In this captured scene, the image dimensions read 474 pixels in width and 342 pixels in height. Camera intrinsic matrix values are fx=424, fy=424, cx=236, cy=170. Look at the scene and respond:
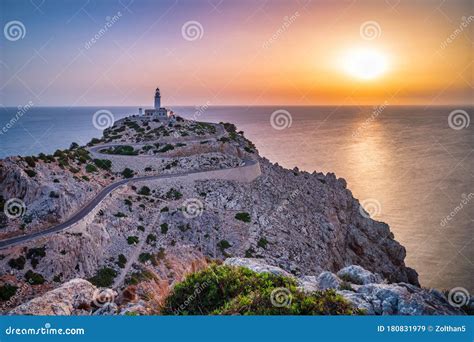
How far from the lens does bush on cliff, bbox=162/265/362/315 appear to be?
29.0 ft

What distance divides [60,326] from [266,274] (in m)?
5.01

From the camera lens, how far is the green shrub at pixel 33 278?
1744cm

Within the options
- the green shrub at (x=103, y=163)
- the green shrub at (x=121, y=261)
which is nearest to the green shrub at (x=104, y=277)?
the green shrub at (x=121, y=261)

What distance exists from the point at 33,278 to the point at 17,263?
93cm

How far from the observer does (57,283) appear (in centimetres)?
1784

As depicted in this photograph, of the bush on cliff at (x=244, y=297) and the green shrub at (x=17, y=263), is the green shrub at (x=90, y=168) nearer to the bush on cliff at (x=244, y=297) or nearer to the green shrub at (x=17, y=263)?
the green shrub at (x=17, y=263)

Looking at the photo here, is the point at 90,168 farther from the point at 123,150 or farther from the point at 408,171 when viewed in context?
the point at 408,171

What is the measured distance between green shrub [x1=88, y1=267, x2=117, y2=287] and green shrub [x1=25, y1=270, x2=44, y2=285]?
83.2 inches

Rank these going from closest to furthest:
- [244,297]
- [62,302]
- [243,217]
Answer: [244,297]
[62,302]
[243,217]

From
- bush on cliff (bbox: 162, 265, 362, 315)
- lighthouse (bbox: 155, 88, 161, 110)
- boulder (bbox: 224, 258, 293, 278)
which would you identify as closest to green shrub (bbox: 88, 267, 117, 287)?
boulder (bbox: 224, 258, 293, 278)

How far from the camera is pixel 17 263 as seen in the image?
1756 cm

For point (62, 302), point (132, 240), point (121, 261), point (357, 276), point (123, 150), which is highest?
point (123, 150)

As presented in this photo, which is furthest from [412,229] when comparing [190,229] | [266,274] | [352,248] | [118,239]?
[266,274]

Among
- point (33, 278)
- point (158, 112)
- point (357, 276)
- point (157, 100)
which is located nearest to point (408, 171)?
point (158, 112)
